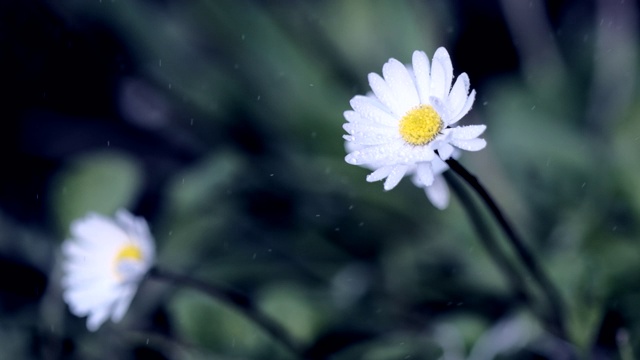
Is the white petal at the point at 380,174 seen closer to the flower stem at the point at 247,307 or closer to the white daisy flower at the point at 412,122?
the white daisy flower at the point at 412,122

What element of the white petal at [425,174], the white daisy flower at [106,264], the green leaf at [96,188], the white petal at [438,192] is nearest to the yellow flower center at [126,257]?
the white daisy flower at [106,264]

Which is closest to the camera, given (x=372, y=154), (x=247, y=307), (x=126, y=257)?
(x=372, y=154)

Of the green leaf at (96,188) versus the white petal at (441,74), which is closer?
the white petal at (441,74)

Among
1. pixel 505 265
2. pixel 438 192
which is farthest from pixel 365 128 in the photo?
pixel 505 265

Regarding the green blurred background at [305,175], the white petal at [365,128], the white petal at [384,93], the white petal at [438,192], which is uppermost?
the green blurred background at [305,175]

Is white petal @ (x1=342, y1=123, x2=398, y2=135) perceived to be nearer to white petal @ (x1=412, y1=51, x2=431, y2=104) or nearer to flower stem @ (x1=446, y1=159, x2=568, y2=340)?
white petal @ (x1=412, y1=51, x2=431, y2=104)

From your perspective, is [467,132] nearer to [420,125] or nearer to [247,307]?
[420,125]

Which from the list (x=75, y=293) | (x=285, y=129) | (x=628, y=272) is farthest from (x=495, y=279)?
(x=75, y=293)

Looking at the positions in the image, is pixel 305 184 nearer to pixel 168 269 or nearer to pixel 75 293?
pixel 168 269
